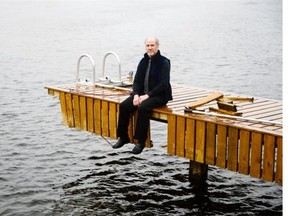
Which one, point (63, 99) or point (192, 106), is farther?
point (63, 99)

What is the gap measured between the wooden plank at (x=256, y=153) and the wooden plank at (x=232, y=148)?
338 mm

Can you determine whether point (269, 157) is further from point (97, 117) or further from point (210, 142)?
point (97, 117)

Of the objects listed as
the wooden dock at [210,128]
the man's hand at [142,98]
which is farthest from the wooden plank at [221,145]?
the man's hand at [142,98]

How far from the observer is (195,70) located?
31.3 metres

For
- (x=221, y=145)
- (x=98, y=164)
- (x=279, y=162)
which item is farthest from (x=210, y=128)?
(x=98, y=164)

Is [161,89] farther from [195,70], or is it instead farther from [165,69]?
[195,70]

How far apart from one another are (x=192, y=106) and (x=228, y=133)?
1157mm

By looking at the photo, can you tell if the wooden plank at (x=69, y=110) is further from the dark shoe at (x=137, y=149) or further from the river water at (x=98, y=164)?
the dark shoe at (x=137, y=149)

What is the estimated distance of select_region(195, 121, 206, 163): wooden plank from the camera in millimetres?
9102

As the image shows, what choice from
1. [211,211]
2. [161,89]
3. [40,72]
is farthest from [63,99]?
[40,72]

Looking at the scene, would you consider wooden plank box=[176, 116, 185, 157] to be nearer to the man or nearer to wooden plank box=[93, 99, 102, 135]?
the man

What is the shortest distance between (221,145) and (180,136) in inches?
37.9

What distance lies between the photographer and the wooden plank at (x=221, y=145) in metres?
8.84

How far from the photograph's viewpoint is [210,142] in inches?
356
